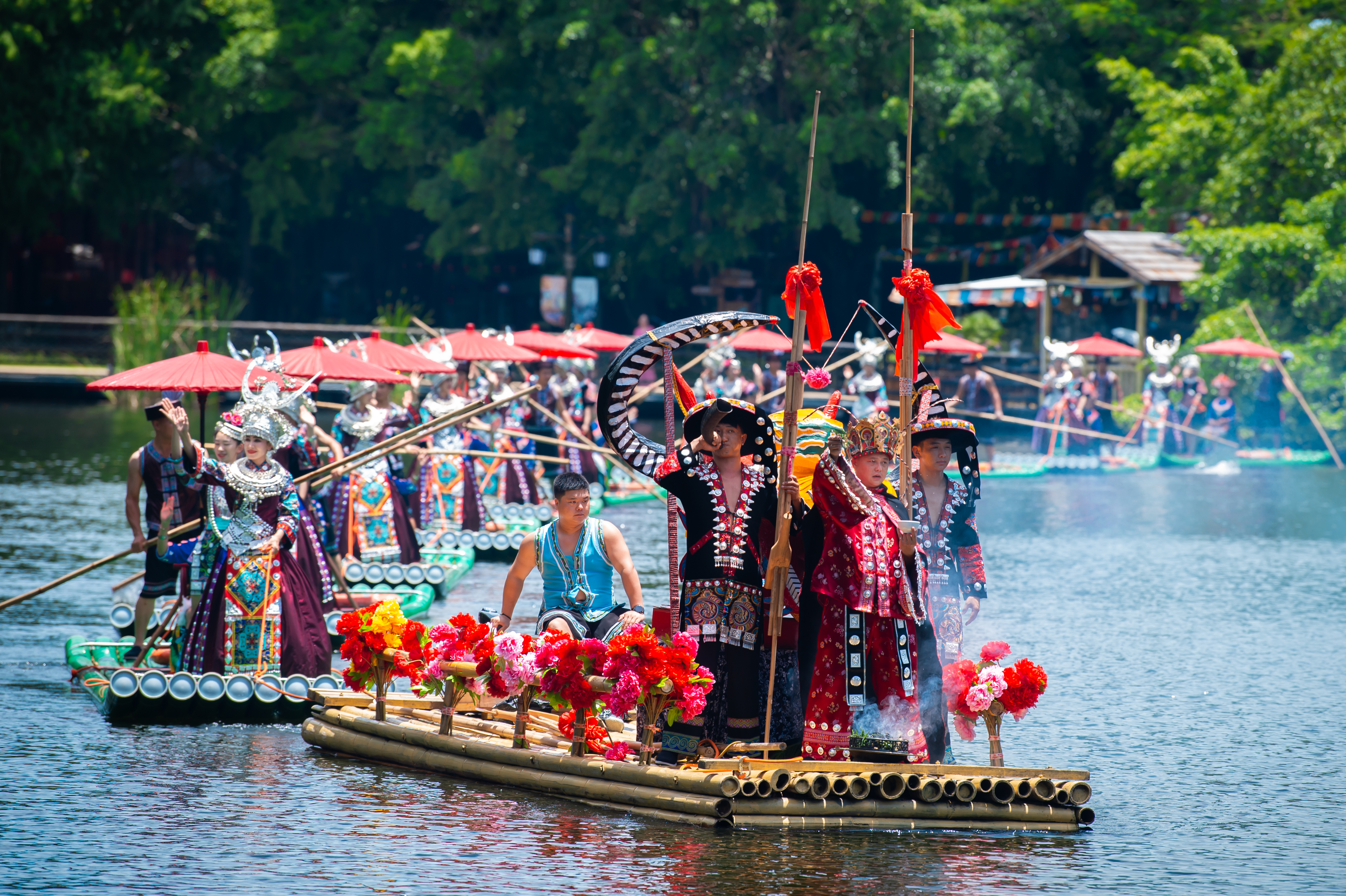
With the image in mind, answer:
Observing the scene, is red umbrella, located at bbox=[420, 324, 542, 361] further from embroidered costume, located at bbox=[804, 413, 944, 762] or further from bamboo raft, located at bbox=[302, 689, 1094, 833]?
embroidered costume, located at bbox=[804, 413, 944, 762]

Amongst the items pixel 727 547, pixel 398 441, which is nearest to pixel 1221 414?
pixel 398 441

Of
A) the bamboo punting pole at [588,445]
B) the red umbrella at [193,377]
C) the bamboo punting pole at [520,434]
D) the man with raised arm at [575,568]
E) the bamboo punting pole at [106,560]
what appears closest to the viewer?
the man with raised arm at [575,568]

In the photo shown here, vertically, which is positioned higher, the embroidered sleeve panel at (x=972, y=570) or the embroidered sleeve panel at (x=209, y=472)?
the embroidered sleeve panel at (x=209, y=472)

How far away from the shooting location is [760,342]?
965 inches

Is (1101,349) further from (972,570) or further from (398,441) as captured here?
(972,570)

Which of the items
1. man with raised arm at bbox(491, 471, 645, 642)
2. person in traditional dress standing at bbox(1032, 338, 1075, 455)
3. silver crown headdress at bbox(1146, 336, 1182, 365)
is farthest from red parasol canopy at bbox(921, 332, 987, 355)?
man with raised arm at bbox(491, 471, 645, 642)

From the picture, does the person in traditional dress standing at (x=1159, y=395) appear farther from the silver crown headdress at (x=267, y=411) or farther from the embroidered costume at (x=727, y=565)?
the embroidered costume at (x=727, y=565)

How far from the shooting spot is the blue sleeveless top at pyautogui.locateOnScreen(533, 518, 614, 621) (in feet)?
25.9

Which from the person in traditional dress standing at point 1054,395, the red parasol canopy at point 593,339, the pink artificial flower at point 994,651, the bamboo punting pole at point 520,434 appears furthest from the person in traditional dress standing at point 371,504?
the person in traditional dress standing at point 1054,395

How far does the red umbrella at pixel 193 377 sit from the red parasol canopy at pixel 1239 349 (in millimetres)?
20412

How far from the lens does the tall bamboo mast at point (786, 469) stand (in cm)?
680

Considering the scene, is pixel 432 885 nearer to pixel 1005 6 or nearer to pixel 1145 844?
pixel 1145 844

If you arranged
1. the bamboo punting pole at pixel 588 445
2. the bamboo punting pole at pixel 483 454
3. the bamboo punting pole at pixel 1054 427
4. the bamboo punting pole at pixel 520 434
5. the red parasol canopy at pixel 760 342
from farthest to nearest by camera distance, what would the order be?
the red parasol canopy at pixel 760 342, the bamboo punting pole at pixel 1054 427, the bamboo punting pole at pixel 520 434, the bamboo punting pole at pixel 483 454, the bamboo punting pole at pixel 588 445

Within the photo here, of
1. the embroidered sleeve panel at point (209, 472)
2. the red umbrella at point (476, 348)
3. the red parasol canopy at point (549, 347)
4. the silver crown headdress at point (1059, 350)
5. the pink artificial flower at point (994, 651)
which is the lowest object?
the pink artificial flower at point (994, 651)
